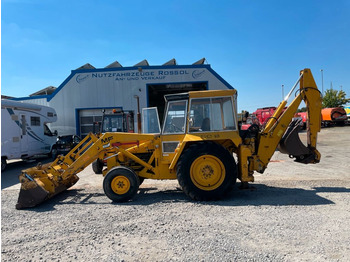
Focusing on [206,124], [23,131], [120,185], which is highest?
[23,131]

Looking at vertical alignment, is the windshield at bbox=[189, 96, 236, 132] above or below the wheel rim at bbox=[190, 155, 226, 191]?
above

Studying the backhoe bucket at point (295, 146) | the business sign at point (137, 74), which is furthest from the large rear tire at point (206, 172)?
the business sign at point (137, 74)

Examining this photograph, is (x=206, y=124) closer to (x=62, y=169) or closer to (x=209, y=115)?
(x=209, y=115)

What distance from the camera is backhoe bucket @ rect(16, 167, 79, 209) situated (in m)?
5.41

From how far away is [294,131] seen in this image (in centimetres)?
611

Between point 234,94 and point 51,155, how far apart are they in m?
13.1

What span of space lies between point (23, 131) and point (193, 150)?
34.0 ft

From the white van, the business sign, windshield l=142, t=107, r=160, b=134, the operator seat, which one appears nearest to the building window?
the white van

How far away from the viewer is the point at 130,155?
5.98 meters

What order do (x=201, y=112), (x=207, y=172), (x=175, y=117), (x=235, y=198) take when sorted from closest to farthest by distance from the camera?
(x=207, y=172) < (x=235, y=198) < (x=201, y=112) < (x=175, y=117)

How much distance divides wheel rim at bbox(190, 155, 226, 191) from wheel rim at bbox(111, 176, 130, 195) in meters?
1.49

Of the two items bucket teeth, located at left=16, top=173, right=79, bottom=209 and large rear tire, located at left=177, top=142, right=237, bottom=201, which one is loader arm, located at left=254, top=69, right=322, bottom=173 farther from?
bucket teeth, located at left=16, top=173, right=79, bottom=209

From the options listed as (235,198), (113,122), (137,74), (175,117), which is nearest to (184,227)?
(235,198)

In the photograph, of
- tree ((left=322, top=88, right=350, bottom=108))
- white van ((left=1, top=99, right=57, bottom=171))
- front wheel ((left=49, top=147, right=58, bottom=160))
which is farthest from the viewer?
tree ((left=322, top=88, right=350, bottom=108))
